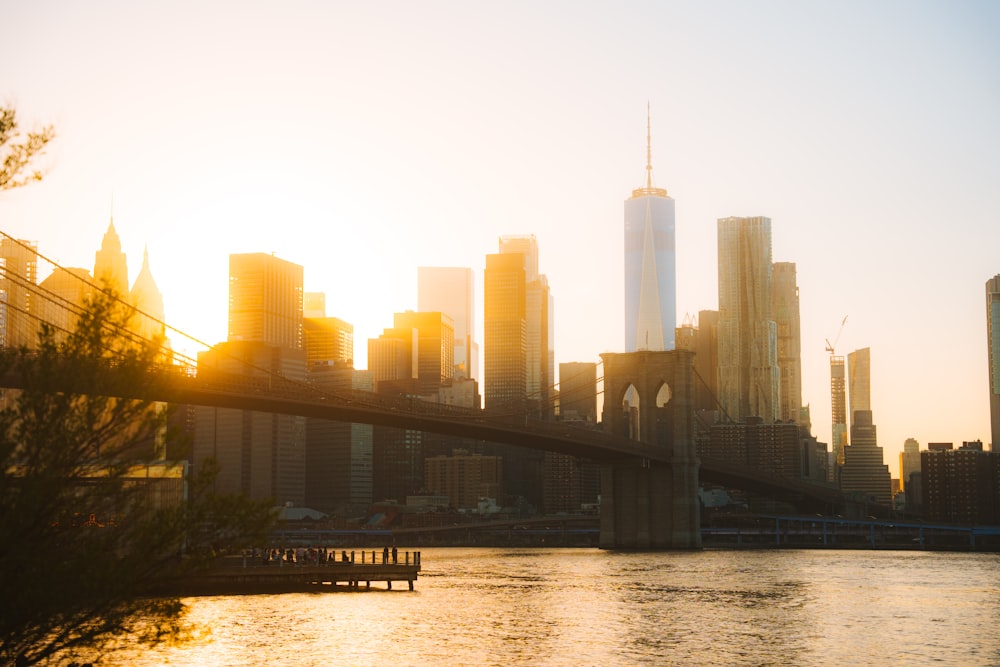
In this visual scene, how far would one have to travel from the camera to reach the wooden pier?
47.1 metres

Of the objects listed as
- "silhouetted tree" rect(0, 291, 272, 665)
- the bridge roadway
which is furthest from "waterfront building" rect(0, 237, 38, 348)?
"silhouetted tree" rect(0, 291, 272, 665)

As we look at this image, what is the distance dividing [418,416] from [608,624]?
40.3 meters

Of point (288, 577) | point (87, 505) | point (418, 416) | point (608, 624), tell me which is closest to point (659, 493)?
point (418, 416)

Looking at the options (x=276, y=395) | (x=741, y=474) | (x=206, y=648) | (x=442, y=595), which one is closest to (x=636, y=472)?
(x=741, y=474)

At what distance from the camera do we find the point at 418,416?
8150 cm

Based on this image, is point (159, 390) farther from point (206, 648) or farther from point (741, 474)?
point (741, 474)

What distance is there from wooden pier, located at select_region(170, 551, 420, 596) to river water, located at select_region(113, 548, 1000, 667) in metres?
0.96

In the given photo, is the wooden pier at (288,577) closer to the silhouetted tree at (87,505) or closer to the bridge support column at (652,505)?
the silhouetted tree at (87,505)

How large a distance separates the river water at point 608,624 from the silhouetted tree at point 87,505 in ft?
52.4

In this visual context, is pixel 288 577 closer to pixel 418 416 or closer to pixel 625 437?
pixel 418 416

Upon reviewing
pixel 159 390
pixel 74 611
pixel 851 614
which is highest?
pixel 159 390

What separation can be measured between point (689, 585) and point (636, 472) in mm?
44431

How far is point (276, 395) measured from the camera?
67.9 m

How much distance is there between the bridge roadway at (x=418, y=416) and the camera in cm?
6388
